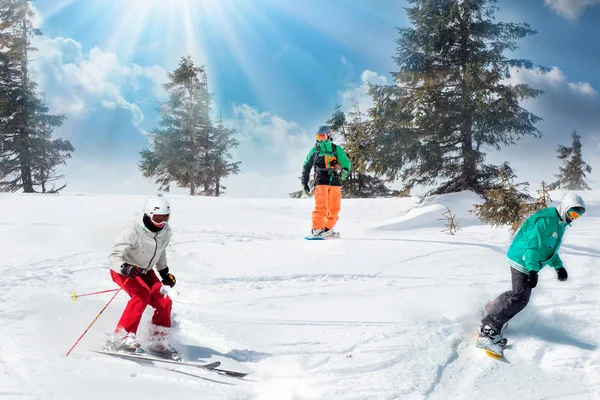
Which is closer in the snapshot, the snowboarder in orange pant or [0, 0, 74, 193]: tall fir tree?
the snowboarder in orange pant

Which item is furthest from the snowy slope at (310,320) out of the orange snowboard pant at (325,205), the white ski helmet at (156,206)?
the white ski helmet at (156,206)

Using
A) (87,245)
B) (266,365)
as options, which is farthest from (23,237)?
(266,365)

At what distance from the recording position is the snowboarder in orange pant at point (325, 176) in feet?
31.2

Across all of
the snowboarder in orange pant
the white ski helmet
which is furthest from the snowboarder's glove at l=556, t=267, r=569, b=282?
the snowboarder in orange pant

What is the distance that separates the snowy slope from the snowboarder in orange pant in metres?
1.11

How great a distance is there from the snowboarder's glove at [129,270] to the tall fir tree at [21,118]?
26205 millimetres

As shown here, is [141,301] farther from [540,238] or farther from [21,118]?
[21,118]

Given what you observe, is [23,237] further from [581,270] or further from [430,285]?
[581,270]

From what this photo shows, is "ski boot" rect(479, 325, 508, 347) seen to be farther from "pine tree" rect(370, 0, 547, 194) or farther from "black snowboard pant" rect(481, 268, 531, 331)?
"pine tree" rect(370, 0, 547, 194)

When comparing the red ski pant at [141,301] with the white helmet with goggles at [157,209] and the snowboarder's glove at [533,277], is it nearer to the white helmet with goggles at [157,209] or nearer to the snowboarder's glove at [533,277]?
the white helmet with goggles at [157,209]

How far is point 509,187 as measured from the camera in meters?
10.3

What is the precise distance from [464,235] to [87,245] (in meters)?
8.17

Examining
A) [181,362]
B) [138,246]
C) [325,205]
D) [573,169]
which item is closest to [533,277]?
[181,362]

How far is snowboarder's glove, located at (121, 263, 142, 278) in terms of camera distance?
186 inches
